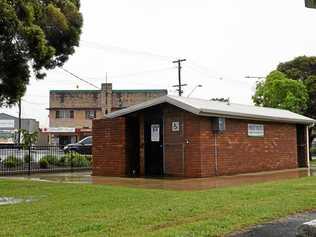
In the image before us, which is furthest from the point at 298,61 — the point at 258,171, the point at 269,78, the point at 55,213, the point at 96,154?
the point at 55,213

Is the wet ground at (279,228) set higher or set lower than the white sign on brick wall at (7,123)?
lower

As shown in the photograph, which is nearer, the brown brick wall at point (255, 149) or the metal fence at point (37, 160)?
the brown brick wall at point (255, 149)

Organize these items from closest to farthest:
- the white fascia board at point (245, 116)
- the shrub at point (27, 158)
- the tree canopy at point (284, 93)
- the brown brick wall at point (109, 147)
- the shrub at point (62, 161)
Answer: the white fascia board at point (245, 116)
the brown brick wall at point (109, 147)
the shrub at point (27, 158)
the shrub at point (62, 161)
the tree canopy at point (284, 93)

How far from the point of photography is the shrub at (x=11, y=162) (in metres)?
25.6

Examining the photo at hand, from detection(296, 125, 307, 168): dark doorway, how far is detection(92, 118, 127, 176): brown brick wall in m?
10.6

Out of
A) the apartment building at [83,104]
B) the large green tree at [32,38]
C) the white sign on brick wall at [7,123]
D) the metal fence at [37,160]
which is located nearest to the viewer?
the large green tree at [32,38]

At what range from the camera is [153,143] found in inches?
879

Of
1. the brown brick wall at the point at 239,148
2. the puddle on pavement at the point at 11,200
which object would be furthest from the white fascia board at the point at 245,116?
the puddle on pavement at the point at 11,200

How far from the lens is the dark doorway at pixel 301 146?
2903 centimetres

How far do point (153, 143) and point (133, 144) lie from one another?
34.7 inches

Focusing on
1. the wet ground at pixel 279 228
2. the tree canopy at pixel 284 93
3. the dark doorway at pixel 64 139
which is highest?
the tree canopy at pixel 284 93

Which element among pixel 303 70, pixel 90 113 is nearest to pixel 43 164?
pixel 303 70

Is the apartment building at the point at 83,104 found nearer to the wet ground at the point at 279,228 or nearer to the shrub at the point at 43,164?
the shrub at the point at 43,164

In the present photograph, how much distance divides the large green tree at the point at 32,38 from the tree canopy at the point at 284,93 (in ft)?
83.6
